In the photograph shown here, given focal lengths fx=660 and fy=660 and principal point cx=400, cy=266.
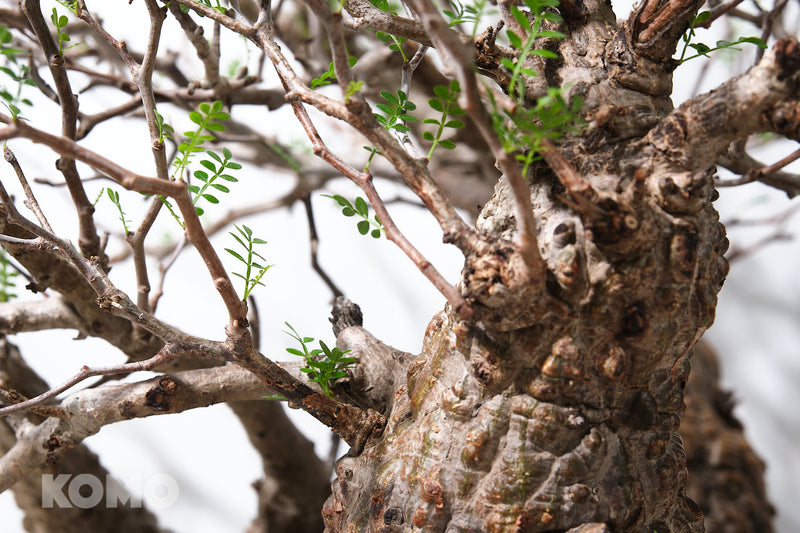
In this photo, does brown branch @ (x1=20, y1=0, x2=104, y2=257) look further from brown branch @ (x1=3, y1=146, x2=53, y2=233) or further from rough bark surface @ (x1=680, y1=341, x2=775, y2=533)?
rough bark surface @ (x1=680, y1=341, x2=775, y2=533)

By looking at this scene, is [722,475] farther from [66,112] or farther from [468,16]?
[66,112]

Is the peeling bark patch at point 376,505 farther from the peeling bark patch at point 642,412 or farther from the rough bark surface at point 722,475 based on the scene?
the rough bark surface at point 722,475

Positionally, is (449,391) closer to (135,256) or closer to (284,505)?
(135,256)

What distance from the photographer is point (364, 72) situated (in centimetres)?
115

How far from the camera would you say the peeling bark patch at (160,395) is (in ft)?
2.15

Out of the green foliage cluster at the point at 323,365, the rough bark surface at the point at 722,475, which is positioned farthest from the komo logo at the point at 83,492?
the rough bark surface at the point at 722,475

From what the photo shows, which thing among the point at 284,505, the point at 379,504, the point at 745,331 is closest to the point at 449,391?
the point at 379,504

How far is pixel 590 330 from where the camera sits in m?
0.50

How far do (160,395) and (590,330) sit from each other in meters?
0.42

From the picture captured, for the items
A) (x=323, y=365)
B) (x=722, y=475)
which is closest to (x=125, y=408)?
(x=323, y=365)

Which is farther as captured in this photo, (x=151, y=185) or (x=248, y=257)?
(x=248, y=257)

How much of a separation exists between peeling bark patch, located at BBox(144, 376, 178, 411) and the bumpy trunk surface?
0.22m

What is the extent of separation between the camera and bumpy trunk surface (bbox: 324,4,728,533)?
469mm

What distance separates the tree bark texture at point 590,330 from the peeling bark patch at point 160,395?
218 mm
